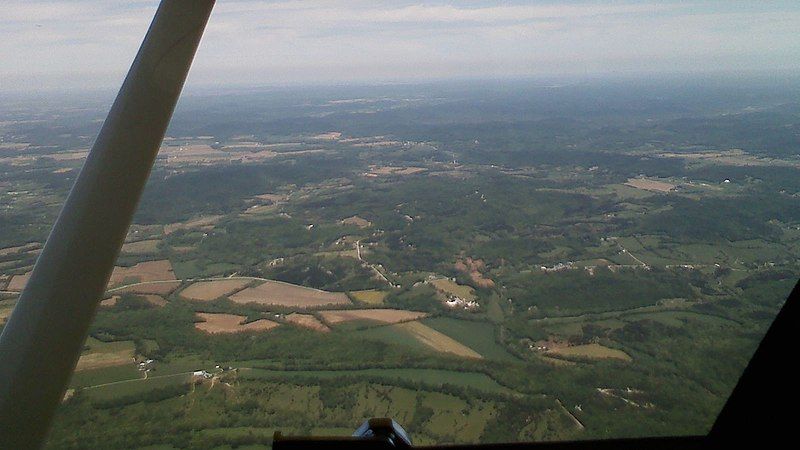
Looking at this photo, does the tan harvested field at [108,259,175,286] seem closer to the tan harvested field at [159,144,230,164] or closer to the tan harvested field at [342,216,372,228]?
the tan harvested field at [342,216,372,228]

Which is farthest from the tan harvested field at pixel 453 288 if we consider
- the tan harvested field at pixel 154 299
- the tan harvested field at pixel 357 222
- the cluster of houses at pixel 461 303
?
the tan harvested field at pixel 154 299

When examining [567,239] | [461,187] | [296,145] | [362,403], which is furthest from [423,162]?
[362,403]

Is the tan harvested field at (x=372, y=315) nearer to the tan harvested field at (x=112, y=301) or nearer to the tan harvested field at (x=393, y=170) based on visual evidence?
the tan harvested field at (x=112, y=301)

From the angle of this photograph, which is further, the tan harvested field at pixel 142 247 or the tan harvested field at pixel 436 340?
the tan harvested field at pixel 142 247

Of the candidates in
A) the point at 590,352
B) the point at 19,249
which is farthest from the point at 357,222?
the point at 590,352

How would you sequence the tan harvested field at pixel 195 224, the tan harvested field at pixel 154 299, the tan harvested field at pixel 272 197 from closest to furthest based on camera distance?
Answer: the tan harvested field at pixel 154 299
the tan harvested field at pixel 195 224
the tan harvested field at pixel 272 197

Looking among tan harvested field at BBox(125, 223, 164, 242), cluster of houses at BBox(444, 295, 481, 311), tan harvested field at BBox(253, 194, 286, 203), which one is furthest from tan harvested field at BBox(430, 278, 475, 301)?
tan harvested field at BBox(253, 194, 286, 203)
